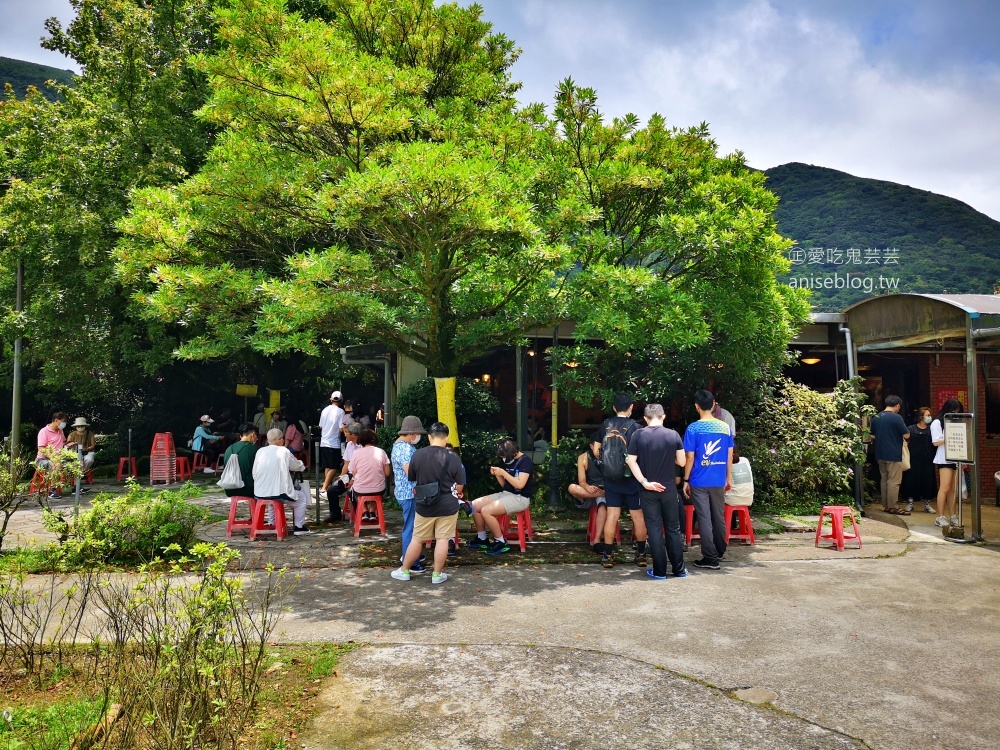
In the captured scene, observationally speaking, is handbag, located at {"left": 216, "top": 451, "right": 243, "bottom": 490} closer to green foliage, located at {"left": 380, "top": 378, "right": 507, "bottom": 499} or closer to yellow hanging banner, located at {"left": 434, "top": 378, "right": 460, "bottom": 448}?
yellow hanging banner, located at {"left": 434, "top": 378, "right": 460, "bottom": 448}

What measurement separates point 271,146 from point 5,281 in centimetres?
1367

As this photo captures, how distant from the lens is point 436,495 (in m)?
6.33

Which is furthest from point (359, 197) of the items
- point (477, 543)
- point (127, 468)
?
point (127, 468)

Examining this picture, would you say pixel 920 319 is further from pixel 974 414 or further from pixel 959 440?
pixel 959 440

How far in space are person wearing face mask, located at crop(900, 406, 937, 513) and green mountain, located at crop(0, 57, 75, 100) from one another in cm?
11782

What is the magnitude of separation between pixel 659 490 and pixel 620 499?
2.76 feet

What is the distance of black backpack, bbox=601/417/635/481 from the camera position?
23.1ft

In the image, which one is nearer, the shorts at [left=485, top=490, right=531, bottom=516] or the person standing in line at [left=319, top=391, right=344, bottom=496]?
the shorts at [left=485, top=490, right=531, bottom=516]

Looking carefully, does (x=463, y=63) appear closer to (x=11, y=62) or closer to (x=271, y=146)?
(x=271, y=146)

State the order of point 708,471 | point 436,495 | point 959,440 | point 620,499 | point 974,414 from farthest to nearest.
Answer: point 959,440, point 974,414, point 620,499, point 708,471, point 436,495

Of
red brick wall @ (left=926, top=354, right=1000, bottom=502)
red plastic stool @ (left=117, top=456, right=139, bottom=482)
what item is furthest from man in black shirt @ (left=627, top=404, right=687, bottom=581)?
red plastic stool @ (left=117, top=456, right=139, bottom=482)

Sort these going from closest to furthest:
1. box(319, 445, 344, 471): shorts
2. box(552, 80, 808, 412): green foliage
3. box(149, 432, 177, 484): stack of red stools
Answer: box(552, 80, 808, 412): green foliage, box(319, 445, 344, 471): shorts, box(149, 432, 177, 484): stack of red stools

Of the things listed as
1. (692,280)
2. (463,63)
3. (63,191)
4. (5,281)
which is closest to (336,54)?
(463,63)

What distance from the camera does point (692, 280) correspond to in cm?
895
